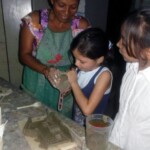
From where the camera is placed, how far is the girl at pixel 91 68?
1489 mm

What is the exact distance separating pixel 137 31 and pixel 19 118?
75 cm

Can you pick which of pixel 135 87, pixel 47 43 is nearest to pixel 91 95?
pixel 135 87

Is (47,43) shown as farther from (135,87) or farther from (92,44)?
(135,87)

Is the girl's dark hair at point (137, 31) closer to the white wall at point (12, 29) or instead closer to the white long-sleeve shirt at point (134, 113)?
the white long-sleeve shirt at point (134, 113)

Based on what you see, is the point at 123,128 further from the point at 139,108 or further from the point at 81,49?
the point at 81,49

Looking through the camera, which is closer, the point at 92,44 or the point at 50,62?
the point at 92,44

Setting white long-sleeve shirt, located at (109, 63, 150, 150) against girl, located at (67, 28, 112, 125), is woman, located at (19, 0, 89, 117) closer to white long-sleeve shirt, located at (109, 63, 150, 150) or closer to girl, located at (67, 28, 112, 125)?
girl, located at (67, 28, 112, 125)

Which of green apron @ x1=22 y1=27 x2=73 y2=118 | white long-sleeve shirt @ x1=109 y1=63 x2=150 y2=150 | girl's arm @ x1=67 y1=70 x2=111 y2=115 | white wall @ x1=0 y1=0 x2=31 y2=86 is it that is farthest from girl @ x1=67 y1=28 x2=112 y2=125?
white wall @ x1=0 y1=0 x2=31 y2=86

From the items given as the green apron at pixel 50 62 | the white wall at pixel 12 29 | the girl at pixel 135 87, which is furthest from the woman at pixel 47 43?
the white wall at pixel 12 29

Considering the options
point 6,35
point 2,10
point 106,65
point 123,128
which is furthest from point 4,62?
point 123,128

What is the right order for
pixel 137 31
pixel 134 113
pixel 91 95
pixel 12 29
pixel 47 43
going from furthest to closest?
pixel 12 29 < pixel 47 43 < pixel 91 95 < pixel 134 113 < pixel 137 31

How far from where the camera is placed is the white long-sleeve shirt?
125cm

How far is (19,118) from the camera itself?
1.33m

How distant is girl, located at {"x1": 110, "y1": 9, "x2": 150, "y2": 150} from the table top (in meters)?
0.23
